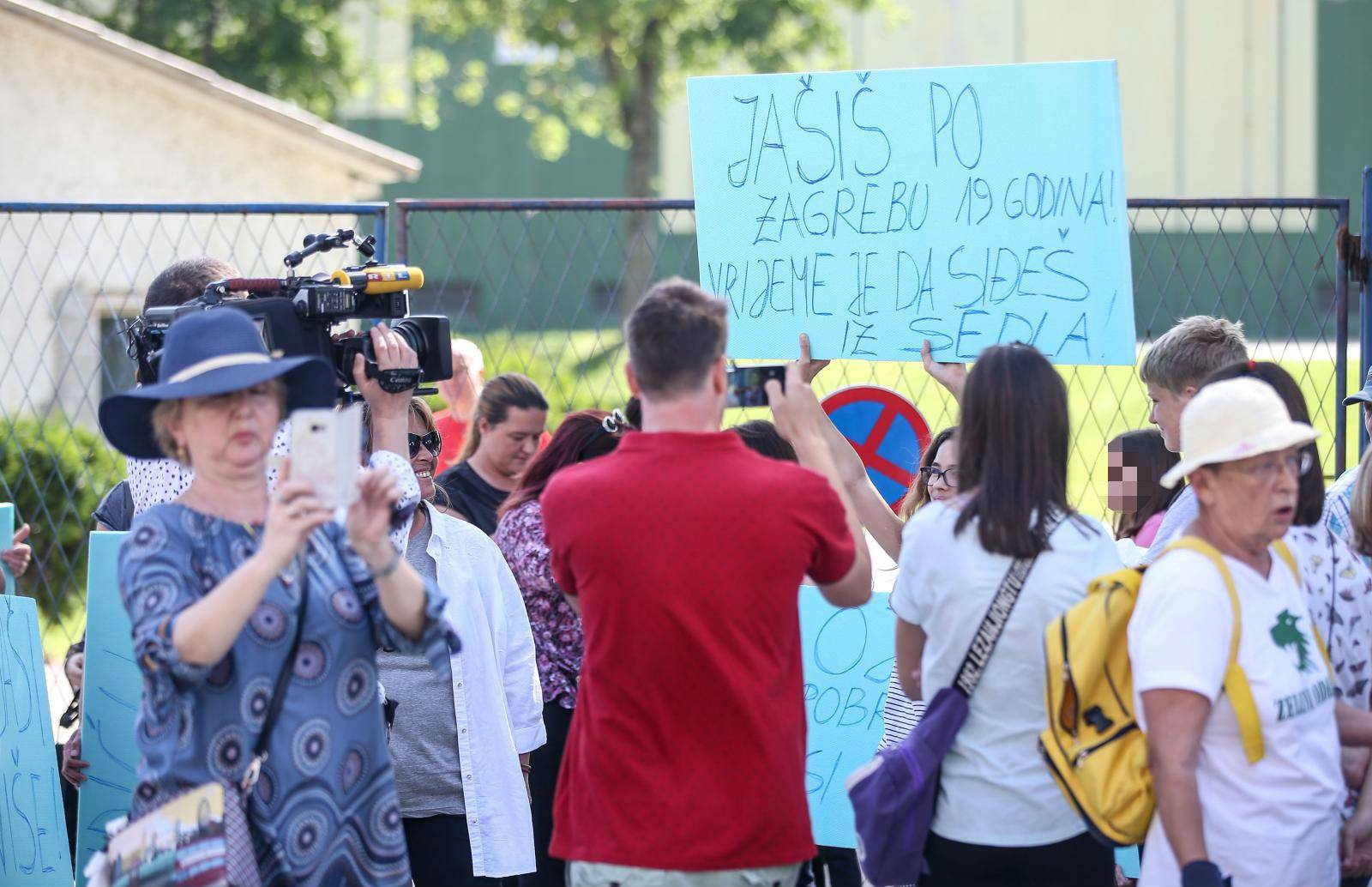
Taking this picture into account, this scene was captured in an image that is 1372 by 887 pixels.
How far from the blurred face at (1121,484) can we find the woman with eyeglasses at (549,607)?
1.42m

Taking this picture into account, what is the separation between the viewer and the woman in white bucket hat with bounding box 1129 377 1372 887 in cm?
272

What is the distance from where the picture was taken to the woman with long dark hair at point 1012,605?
3.01 meters

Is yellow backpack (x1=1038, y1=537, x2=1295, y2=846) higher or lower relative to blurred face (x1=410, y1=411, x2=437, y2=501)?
lower

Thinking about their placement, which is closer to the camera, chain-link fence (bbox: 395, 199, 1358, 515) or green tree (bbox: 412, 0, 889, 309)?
chain-link fence (bbox: 395, 199, 1358, 515)

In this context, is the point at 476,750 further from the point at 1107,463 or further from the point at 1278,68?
the point at 1278,68

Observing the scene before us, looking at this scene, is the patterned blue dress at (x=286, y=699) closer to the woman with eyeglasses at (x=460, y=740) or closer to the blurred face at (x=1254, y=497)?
the woman with eyeglasses at (x=460, y=740)

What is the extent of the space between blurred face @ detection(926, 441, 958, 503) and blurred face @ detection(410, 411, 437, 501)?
4.80ft

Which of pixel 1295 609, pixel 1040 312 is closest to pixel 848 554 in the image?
pixel 1295 609

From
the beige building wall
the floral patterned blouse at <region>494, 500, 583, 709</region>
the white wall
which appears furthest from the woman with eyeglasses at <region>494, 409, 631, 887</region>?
the beige building wall

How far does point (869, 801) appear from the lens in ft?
10.3

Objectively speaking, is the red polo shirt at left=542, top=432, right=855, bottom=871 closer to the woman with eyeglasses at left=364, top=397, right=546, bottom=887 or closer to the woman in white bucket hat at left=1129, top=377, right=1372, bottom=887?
the woman in white bucket hat at left=1129, top=377, right=1372, bottom=887

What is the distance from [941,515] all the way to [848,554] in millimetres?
263

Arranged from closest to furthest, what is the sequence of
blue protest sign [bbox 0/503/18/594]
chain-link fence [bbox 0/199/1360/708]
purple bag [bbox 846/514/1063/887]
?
purple bag [bbox 846/514/1063/887], blue protest sign [bbox 0/503/18/594], chain-link fence [bbox 0/199/1360/708]

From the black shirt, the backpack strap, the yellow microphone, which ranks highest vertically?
the yellow microphone
